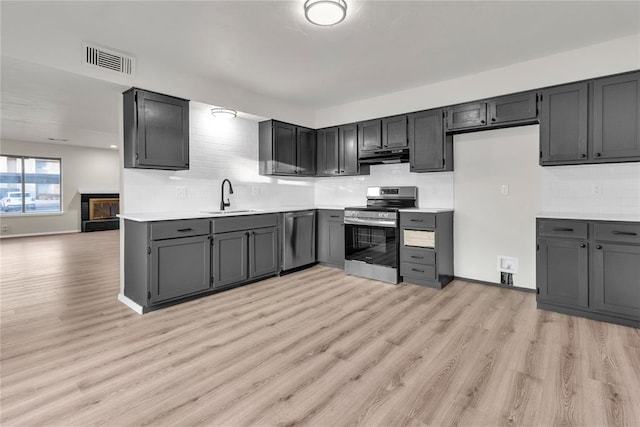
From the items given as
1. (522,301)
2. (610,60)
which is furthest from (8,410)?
(610,60)

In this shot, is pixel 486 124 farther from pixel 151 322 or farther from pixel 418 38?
pixel 151 322

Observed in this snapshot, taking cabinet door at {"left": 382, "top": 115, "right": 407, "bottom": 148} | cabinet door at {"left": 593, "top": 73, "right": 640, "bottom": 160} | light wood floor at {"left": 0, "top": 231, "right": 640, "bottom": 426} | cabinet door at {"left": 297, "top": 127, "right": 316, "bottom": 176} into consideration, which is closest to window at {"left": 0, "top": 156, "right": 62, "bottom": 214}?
light wood floor at {"left": 0, "top": 231, "right": 640, "bottom": 426}

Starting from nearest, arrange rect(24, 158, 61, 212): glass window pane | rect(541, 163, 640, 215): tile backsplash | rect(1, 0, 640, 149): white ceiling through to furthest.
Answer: rect(1, 0, 640, 149): white ceiling → rect(541, 163, 640, 215): tile backsplash → rect(24, 158, 61, 212): glass window pane

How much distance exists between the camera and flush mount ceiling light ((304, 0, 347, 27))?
232 centimetres

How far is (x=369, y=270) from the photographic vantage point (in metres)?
4.40

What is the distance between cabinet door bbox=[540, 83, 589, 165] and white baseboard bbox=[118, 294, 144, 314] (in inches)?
173

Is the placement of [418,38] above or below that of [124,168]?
above

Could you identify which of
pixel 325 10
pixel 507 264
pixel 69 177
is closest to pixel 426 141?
pixel 507 264

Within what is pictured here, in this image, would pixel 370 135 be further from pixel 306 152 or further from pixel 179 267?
pixel 179 267

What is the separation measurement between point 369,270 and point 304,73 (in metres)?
2.67

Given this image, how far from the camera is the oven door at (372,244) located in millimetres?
4215

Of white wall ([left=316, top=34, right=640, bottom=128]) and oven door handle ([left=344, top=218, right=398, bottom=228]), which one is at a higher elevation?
white wall ([left=316, top=34, right=640, bottom=128])

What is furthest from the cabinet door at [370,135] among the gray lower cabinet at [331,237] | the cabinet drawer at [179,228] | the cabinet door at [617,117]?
the cabinet drawer at [179,228]

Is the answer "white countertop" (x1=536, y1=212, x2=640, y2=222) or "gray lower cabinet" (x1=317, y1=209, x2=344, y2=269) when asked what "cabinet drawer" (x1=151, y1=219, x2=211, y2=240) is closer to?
"gray lower cabinet" (x1=317, y1=209, x2=344, y2=269)
